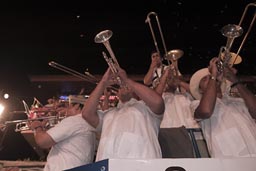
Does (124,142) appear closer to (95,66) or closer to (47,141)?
(47,141)

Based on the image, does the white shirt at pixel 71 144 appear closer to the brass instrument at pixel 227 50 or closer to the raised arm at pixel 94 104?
the raised arm at pixel 94 104

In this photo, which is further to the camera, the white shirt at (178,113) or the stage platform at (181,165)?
the white shirt at (178,113)

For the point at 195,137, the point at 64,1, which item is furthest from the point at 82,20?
the point at 195,137

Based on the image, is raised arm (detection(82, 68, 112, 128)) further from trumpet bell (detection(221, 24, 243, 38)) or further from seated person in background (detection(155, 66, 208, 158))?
trumpet bell (detection(221, 24, 243, 38))

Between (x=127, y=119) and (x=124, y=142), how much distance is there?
0.21 metres

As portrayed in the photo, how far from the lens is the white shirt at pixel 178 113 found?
10.8ft

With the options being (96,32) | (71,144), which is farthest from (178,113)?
(96,32)

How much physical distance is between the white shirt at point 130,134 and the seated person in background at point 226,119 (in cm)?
35

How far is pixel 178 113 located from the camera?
11.1ft

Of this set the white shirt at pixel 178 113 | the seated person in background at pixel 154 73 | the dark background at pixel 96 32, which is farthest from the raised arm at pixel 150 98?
the dark background at pixel 96 32

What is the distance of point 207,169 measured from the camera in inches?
72.0

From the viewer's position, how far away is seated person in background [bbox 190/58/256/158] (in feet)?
8.61

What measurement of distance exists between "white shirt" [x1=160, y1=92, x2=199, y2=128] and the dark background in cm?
183

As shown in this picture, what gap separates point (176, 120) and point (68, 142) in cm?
89
